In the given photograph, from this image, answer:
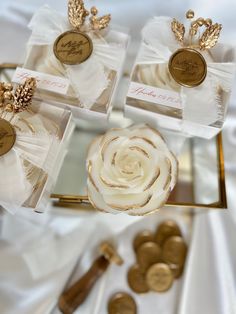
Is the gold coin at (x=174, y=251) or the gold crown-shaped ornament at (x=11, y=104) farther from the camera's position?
the gold coin at (x=174, y=251)

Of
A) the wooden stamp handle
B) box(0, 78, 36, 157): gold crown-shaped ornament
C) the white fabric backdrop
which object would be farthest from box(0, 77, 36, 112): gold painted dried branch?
the wooden stamp handle

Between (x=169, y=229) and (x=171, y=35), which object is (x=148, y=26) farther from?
(x=169, y=229)

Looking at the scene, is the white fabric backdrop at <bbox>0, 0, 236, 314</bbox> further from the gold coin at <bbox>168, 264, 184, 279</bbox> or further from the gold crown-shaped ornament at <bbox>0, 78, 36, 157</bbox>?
the gold crown-shaped ornament at <bbox>0, 78, 36, 157</bbox>

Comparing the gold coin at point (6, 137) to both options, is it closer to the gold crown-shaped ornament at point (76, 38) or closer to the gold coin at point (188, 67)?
the gold crown-shaped ornament at point (76, 38)

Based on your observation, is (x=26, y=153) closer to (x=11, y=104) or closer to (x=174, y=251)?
(x=11, y=104)

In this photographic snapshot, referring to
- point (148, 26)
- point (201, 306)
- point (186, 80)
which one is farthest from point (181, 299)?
point (148, 26)

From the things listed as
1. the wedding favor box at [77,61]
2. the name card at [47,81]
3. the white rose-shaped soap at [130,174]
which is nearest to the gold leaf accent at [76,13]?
the wedding favor box at [77,61]

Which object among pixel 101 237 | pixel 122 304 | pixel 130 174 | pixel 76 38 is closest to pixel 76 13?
pixel 76 38
